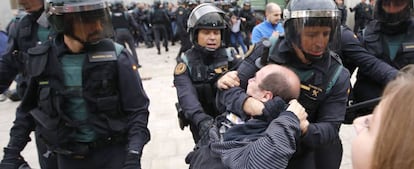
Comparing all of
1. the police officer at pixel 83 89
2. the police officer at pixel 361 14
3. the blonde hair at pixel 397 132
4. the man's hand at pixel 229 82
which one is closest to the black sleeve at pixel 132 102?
the police officer at pixel 83 89

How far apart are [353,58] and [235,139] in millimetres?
1555

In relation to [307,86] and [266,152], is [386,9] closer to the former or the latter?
[307,86]

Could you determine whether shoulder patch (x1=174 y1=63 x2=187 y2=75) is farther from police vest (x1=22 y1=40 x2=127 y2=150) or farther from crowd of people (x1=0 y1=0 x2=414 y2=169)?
police vest (x1=22 y1=40 x2=127 y2=150)

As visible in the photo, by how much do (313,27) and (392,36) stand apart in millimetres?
1185

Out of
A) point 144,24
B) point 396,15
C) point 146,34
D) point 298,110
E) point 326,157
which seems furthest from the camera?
point 144,24

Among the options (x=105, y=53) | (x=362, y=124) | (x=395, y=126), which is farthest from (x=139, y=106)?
(x=395, y=126)

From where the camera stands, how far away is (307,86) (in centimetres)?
174

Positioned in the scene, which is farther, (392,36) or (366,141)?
(392,36)

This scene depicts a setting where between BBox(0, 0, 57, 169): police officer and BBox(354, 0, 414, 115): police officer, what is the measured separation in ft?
6.78

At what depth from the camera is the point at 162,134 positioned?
15.8 feet

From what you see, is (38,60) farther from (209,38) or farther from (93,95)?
(209,38)

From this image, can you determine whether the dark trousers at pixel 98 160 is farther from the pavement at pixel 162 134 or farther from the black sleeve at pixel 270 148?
the pavement at pixel 162 134

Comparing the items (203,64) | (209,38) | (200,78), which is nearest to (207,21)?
(209,38)

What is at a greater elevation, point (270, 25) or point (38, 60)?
point (38, 60)
